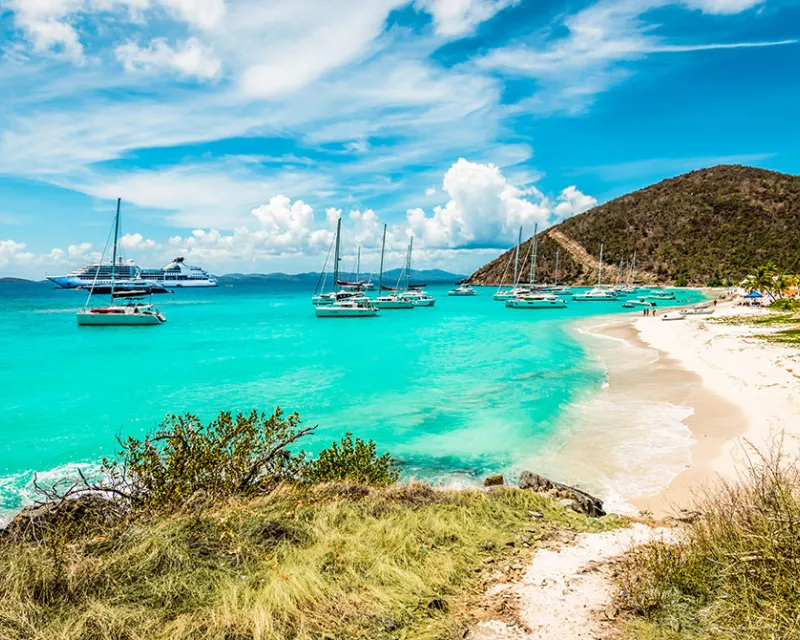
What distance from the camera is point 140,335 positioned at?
1941 inches

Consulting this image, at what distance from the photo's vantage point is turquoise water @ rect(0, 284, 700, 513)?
16.9 metres

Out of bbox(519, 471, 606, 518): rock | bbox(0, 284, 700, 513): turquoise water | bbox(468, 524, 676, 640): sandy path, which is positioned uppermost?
bbox(468, 524, 676, 640): sandy path

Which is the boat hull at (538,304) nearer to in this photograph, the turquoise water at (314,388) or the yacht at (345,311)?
the yacht at (345,311)

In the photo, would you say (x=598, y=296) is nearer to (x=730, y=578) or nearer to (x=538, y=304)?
(x=538, y=304)

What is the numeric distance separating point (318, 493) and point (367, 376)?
21.4 m

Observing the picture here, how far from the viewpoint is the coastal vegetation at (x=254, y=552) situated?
4.66 m

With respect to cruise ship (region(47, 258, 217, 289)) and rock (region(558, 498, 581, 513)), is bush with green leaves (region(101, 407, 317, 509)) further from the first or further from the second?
cruise ship (region(47, 258, 217, 289))

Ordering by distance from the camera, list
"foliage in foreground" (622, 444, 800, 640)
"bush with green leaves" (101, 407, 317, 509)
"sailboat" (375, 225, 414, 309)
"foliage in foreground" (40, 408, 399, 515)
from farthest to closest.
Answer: "sailboat" (375, 225, 414, 309) → "bush with green leaves" (101, 407, 317, 509) → "foliage in foreground" (40, 408, 399, 515) → "foliage in foreground" (622, 444, 800, 640)

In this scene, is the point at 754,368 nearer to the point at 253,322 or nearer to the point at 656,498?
the point at 656,498

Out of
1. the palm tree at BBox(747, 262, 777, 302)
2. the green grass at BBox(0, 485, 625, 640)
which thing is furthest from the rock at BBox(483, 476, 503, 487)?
the palm tree at BBox(747, 262, 777, 302)

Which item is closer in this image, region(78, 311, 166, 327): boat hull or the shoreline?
the shoreline

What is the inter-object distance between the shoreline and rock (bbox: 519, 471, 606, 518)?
151 centimetres

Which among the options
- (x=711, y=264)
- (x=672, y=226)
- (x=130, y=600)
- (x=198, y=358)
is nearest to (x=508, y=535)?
(x=130, y=600)

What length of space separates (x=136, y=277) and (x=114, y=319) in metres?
115
